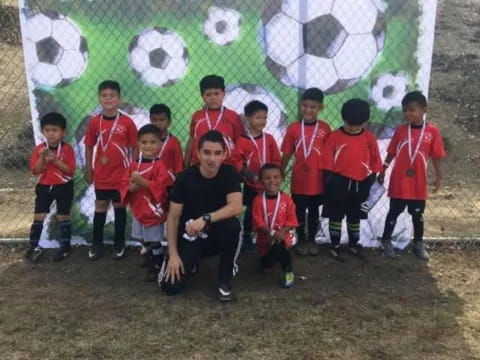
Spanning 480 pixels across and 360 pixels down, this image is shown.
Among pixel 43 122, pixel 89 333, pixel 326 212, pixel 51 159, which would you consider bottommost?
pixel 89 333

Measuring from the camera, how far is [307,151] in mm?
4547

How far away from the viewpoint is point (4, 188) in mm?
7258

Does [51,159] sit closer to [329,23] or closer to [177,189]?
[177,189]

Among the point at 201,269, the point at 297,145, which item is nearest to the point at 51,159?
the point at 201,269

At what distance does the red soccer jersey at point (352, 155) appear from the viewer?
4441mm

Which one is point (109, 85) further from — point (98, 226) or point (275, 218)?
point (275, 218)

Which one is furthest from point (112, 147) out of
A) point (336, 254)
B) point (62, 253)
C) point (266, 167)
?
point (336, 254)

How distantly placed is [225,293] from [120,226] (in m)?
1.30

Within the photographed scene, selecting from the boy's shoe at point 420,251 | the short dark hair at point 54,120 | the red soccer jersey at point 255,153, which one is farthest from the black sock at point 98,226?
the boy's shoe at point 420,251

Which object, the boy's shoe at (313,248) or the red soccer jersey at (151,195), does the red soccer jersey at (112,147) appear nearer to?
the red soccer jersey at (151,195)

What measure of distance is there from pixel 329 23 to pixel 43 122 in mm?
2531

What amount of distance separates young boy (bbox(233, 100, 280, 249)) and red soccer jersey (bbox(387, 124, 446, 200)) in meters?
1.01

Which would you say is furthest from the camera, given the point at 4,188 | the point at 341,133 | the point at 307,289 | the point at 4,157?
the point at 4,157

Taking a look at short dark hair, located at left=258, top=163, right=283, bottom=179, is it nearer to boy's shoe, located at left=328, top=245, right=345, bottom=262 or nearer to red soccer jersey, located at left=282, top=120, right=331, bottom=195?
red soccer jersey, located at left=282, top=120, right=331, bottom=195
